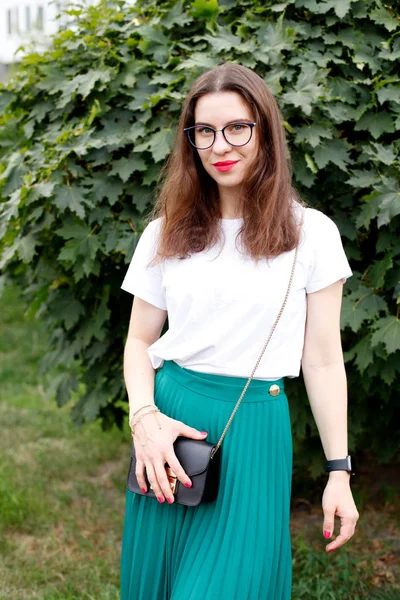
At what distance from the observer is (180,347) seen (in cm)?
198

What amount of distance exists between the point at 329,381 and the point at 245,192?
550mm

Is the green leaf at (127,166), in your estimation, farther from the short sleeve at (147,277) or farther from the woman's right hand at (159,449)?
the woman's right hand at (159,449)

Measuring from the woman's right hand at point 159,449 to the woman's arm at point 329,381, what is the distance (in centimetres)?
32

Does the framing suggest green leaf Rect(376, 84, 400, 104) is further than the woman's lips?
Yes

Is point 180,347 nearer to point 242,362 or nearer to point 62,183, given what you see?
point 242,362

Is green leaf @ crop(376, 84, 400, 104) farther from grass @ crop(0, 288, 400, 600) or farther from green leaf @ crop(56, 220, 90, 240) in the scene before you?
grass @ crop(0, 288, 400, 600)

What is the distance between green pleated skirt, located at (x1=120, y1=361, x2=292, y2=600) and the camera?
187cm

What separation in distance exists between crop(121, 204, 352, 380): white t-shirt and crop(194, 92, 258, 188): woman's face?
0.16 m

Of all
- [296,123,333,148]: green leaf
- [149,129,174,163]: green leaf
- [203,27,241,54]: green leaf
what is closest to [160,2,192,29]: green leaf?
[203,27,241,54]: green leaf

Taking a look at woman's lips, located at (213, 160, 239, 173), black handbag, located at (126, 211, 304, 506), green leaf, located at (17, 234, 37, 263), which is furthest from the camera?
green leaf, located at (17, 234, 37, 263)

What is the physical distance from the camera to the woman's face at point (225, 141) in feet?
6.34

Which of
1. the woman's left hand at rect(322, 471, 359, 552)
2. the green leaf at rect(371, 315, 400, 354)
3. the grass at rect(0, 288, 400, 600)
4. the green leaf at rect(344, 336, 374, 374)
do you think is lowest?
the grass at rect(0, 288, 400, 600)

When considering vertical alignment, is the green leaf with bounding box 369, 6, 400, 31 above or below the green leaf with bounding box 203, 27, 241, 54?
above

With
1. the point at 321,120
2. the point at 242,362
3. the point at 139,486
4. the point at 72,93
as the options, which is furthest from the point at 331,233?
the point at 72,93
